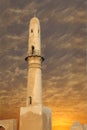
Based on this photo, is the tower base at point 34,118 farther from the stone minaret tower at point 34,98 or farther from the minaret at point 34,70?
the minaret at point 34,70

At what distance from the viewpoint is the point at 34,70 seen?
102ft

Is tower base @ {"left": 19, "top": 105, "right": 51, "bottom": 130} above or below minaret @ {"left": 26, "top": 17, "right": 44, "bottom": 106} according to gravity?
below

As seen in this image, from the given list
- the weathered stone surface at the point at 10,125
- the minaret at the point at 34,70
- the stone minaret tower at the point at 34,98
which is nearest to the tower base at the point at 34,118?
the stone minaret tower at the point at 34,98

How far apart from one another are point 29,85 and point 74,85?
8.99m

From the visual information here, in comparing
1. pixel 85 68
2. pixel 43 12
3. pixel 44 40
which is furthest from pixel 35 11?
pixel 85 68

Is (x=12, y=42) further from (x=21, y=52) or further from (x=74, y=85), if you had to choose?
(x=74, y=85)

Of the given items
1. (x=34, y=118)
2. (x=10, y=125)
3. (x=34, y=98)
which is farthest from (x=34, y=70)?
(x=10, y=125)

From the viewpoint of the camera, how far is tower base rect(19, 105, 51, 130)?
2879 cm

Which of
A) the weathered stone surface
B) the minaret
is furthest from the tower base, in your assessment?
the weathered stone surface

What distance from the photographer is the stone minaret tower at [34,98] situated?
Result: 29016mm

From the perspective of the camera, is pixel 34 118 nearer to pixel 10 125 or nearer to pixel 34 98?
pixel 34 98

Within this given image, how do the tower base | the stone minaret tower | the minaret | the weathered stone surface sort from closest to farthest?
the tower base < the stone minaret tower < the minaret < the weathered stone surface

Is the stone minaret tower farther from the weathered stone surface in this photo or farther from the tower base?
the weathered stone surface

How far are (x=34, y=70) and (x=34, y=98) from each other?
2.79 metres
